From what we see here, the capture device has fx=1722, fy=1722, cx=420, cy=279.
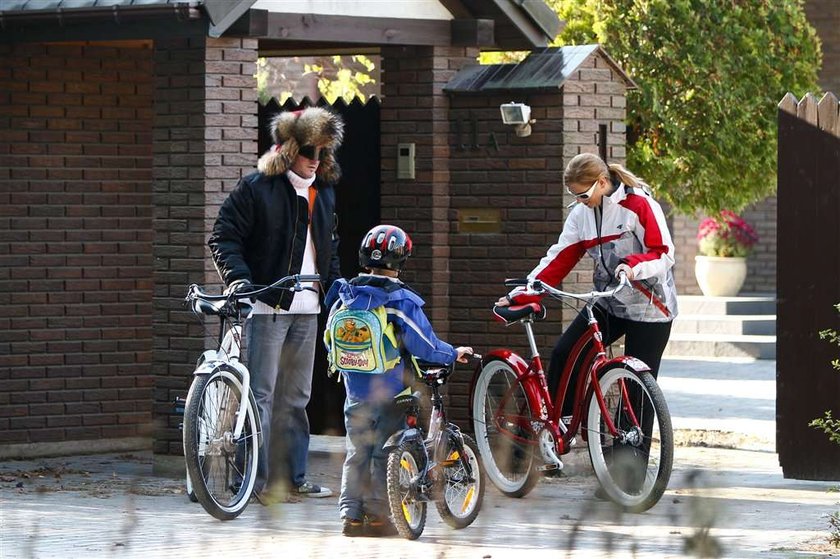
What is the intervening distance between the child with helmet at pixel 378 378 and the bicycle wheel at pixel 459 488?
0.25 meters

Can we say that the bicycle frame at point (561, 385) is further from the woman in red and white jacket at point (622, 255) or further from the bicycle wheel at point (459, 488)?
the bicycle wheel at point (459, 488)

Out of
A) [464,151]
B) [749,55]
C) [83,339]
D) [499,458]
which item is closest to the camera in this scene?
[499,458]

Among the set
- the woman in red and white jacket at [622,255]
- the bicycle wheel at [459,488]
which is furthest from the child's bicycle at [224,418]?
the woman in red and white jacket at [622,255]

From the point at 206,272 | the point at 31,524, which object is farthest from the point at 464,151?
the point at 31,524

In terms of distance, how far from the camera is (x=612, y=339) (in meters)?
8.82

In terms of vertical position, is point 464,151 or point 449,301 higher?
point 464,151

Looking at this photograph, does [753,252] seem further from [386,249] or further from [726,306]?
[386,249]

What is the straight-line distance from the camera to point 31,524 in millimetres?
7828

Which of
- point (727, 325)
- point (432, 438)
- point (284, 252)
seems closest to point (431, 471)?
point (432, 438)

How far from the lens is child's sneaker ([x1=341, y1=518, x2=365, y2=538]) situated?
7.53 m

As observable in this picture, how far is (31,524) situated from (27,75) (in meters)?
3.79

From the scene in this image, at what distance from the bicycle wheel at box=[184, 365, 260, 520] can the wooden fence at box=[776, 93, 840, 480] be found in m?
2.92

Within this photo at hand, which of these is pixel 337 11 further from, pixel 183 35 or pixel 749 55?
pixel 749 55

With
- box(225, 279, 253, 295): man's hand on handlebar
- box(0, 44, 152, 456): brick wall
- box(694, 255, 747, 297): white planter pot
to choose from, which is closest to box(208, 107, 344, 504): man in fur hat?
box(225, 279, 253, 295): man's hand on handlebar
